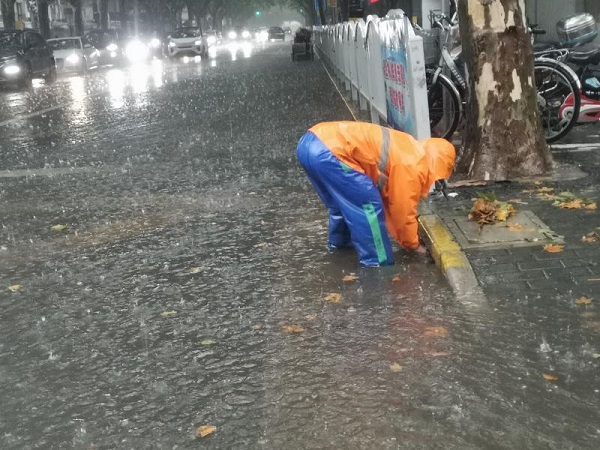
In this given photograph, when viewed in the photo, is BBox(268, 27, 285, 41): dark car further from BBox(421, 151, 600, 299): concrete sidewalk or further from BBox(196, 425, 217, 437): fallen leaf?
BBox(196, 425, 217, 437): fallen leaf

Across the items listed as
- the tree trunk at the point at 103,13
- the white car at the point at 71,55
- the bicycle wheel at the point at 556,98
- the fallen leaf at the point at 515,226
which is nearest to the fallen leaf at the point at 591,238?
the fallen leaf at the point at 515,226

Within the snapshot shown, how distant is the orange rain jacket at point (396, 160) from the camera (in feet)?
17.4

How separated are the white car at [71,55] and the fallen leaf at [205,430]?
100ft

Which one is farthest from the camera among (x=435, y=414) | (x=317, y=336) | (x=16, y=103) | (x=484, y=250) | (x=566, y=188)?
(x=16, y=103)

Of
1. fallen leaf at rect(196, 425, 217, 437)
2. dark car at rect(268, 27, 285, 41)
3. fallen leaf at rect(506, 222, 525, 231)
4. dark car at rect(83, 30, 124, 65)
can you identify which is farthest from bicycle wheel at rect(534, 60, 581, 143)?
dark car at rect(268, 27, 285, 41)

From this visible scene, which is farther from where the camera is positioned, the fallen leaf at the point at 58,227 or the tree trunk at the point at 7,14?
the tree trunk at the point at 7,14

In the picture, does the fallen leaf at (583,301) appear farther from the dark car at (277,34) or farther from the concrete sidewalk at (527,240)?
the dark car at (277,34)

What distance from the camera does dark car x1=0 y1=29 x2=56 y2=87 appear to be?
82.0 feet

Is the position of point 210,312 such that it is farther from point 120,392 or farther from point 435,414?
point 435,414

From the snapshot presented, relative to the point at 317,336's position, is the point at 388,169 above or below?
above

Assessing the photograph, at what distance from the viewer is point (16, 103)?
20594 mm

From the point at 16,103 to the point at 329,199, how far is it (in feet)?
54.4

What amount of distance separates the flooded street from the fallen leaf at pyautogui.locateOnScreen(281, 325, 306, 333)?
0.05 ft

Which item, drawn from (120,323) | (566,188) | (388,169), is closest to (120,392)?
(120,323)
